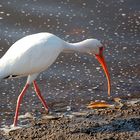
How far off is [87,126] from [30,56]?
1.04 m

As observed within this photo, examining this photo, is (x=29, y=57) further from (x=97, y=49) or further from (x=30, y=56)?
(x=97, y=49)

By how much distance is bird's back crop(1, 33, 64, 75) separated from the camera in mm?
7141

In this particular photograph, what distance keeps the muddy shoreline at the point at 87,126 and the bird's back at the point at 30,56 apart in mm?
606

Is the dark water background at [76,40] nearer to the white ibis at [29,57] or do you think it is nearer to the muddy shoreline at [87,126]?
the muddy shoreline at [87,126]

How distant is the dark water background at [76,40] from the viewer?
25.7 feet

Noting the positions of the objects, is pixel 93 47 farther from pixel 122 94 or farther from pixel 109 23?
pixel 109 23

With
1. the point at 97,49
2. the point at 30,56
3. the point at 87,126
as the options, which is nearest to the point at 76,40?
the point at 97,49

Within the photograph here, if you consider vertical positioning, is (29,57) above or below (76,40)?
below

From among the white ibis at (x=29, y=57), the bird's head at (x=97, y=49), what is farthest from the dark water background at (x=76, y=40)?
the white ibis at (x=29, y=57)

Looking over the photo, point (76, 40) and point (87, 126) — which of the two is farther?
point (76, 40)

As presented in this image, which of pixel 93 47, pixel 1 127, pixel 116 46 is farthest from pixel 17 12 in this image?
pixel 1 127

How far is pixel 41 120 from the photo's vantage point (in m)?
7.20

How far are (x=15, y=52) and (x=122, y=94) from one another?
1.57m

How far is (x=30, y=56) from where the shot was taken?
23.5ft
